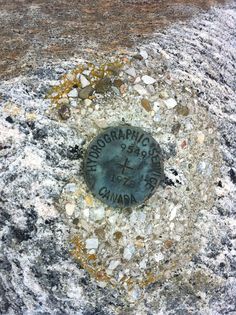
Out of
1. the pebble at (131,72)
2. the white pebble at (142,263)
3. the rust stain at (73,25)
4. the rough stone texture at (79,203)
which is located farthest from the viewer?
the rust stain at (73,25)

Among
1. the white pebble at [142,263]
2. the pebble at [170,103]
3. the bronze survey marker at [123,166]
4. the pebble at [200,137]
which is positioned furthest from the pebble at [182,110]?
the white pebble at [142,263]

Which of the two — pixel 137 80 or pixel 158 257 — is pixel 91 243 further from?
pixel 137 80

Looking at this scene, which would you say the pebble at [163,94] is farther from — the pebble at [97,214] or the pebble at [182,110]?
the pebble at [97,214]

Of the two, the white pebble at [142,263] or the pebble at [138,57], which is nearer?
the white pebble at [142,263]

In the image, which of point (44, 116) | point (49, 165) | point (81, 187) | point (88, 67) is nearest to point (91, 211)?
point (81, 187)

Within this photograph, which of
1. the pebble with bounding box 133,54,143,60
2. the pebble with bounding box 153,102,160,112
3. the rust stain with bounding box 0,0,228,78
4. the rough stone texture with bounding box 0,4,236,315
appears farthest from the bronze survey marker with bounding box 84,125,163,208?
the rust stain with bounding box 0,0,228,78

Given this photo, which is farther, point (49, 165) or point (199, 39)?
point (199, 39)

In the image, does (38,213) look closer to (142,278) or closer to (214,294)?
(142,278)
